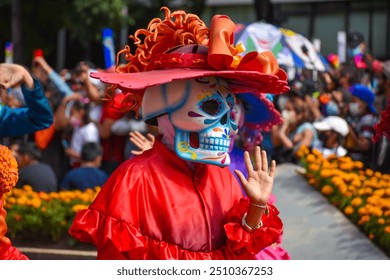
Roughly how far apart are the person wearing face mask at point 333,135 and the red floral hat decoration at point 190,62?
17.7 ft

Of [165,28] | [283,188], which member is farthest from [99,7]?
[165,28]

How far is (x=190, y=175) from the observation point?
4875mm

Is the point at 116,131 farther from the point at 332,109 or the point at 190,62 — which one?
the point at 190,62

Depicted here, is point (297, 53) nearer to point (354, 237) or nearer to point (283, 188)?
point (283, 188)

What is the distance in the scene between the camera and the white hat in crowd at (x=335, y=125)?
1034 cm

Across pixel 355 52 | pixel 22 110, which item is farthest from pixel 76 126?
pixel 22 110

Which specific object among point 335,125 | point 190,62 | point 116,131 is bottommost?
point 116,131

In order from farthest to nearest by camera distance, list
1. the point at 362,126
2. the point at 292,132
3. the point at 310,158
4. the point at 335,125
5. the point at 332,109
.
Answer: the point at 332,109 → the point at 292,132 → the point at 362,126 → the point at 335,125 → the point at 310,158

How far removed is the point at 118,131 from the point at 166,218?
21.1 feet

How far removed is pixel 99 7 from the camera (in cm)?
2142

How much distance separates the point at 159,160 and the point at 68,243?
3.63m

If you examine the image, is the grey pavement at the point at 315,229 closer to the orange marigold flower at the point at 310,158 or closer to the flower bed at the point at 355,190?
the flower bed at the point at 355,190

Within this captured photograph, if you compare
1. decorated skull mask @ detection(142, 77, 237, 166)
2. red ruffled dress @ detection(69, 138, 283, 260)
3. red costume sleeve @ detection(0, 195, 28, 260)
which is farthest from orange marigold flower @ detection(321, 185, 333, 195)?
red costume sleeve @ detection(0, 195, 28, 260)

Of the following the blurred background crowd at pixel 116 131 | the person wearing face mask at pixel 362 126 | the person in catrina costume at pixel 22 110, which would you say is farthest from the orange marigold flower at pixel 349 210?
the person in catrina costume at pixel 22 110
